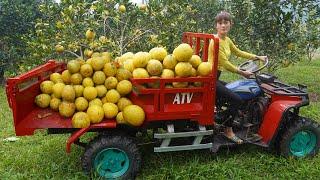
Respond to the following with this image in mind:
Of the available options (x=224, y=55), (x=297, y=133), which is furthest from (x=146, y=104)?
(x=297, y=133)

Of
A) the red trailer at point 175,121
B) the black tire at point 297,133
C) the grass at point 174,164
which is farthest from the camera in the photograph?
the black tire at point 297,133

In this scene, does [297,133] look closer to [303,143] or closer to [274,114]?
[303,143]

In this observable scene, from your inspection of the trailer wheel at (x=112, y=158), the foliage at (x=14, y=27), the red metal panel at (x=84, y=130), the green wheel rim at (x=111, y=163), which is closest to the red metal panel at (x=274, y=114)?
the trailer wheel at (x=112, y=158)

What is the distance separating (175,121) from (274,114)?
3.94ft

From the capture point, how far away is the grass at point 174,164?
4.67 meters

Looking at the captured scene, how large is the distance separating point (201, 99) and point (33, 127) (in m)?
1.75

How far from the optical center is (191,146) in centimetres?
466

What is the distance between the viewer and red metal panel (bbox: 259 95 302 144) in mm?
4883

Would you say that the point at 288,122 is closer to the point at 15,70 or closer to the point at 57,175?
the point at 57,175

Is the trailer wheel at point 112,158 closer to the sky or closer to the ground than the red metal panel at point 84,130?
closer to the ground

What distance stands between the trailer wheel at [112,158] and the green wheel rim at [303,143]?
1.94 metres

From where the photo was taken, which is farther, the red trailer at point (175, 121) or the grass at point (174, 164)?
the grass at point (174, 164)

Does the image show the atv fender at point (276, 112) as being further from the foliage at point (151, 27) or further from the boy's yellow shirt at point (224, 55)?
the foliage at point (151, 27)

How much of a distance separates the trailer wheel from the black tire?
5.80ft
